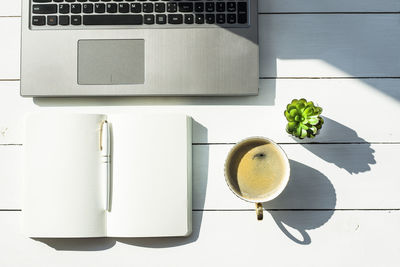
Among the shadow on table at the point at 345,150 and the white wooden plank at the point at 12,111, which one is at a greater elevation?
the white wooden plank at the point at 12,111

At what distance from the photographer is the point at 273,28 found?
0.64 meters

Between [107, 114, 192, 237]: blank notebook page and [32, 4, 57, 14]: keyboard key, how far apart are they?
0.63 ft

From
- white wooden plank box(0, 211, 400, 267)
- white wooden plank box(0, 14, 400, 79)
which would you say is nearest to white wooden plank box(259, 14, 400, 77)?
white wooden plank box(0, 14, 400, 79)

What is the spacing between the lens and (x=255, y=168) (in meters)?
0.59

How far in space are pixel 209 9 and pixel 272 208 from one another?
1.05 feet

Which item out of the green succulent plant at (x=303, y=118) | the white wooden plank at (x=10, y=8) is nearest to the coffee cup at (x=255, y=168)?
the green succulent plant at (x=303, y=118)

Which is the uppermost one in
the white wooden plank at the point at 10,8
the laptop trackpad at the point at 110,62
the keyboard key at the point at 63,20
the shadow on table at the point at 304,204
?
the white wooden plank at the point at 10,8

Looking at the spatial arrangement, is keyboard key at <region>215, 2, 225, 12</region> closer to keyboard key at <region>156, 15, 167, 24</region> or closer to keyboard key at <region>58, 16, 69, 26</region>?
keyboard key at <region>156, 15, 167, 24</region>

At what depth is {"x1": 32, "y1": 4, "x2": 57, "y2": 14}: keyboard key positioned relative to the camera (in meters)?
0.60

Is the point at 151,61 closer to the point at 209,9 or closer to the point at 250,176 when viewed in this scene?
the point at 209,9

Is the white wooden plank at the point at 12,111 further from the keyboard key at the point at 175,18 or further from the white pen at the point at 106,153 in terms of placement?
the keyboard key at the point at 175,18

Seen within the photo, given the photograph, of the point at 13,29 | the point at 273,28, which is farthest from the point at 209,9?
the point at 13,29

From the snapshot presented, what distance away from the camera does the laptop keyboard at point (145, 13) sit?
0.59m

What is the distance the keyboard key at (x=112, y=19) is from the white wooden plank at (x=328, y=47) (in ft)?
0.48
